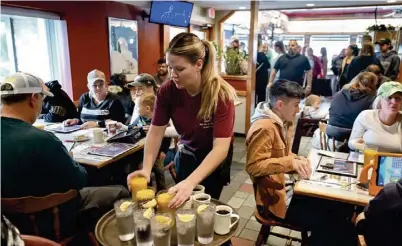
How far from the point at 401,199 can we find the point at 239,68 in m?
4.03

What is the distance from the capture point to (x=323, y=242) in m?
1.68

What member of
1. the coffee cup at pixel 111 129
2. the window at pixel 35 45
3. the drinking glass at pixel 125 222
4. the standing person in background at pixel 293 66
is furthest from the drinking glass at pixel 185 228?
the standing person in background at pixel 293 66

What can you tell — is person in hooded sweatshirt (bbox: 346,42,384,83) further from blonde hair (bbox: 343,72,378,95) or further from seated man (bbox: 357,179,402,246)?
seated man (bbox: 357,179,402,246)

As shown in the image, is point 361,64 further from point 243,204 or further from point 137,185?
point 137,185

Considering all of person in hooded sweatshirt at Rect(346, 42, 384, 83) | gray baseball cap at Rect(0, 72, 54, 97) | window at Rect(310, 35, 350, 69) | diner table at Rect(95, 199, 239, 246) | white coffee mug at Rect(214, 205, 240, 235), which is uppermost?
window at Rect(310, 35, 350, 69)

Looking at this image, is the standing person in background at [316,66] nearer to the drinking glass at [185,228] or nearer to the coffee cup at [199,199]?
the coffee cup at [199,199]

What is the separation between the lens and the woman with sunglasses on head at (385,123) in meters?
2.15

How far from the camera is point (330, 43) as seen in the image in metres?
10.8

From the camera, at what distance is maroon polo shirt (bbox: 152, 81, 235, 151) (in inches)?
57.8

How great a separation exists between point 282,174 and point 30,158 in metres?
1.25

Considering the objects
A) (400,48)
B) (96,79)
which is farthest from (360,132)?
(400,48)

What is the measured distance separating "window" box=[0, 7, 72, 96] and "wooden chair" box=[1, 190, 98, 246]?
2517 mm

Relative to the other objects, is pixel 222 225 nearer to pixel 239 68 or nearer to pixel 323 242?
pixel 323 242

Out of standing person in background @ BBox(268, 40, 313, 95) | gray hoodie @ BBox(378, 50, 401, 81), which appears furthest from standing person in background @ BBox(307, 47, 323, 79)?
standing person in background @ BBox(268, 40, 313, 95)
